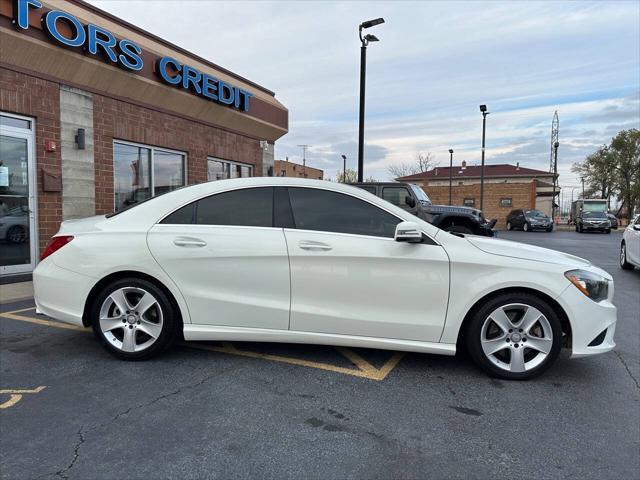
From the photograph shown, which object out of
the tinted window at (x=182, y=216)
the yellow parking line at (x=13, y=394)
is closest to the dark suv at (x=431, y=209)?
the tinted window at (x=182, y=216)

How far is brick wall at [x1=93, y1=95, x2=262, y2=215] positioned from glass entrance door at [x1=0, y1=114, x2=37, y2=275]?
1.28 metres

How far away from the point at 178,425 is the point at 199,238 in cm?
151

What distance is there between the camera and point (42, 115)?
766 centimetres

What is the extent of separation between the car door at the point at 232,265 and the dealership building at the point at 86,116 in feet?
16.8

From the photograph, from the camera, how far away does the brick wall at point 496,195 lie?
41.3 metres

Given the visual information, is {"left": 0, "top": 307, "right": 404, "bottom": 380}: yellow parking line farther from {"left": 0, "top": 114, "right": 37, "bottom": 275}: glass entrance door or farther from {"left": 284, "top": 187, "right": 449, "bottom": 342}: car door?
{"left": 0, "top": 114, "right": 37, "bottom": 275}: glass entrance door

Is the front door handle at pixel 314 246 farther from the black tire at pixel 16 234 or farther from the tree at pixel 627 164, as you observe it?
the tree at pixel 627 164

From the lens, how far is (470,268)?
355cm

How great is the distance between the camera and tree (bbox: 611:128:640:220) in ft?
164

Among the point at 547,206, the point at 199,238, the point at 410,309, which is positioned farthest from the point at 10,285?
the point at 547,206

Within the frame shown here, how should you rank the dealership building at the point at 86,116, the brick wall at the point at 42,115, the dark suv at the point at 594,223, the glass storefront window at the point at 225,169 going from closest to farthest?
the brick wall at the point at 42,115, the dealership building at the point at 86,116, the glass storefront window at the point at 225,169, the dark suv at the point at 594,223

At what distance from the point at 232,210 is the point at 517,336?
2.54 metres

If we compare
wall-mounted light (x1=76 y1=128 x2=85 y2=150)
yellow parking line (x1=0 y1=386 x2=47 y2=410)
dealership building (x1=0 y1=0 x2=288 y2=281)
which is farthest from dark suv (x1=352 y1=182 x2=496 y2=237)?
yellow parking line (x1=0 y1=386 x2=47 y2=410)

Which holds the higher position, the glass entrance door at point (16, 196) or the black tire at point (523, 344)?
the glass entrance door at point (16, 196)
